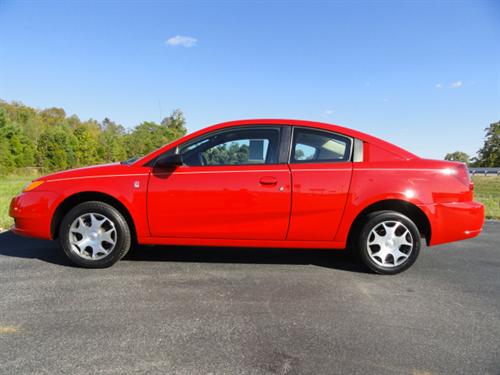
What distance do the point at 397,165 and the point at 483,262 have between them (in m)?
1.81

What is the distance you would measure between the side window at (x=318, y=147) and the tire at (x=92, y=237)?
77.4 inches

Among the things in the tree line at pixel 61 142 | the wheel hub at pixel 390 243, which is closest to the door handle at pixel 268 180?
the wheel hub at pixel 390 243

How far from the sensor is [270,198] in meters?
3.22

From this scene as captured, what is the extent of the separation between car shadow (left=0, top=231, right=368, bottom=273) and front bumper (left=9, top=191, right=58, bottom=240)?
40 cm

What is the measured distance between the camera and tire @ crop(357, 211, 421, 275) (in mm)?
3277

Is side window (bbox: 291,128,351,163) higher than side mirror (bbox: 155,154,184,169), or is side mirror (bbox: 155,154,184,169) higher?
side window (bbox: 291,128,351,163)

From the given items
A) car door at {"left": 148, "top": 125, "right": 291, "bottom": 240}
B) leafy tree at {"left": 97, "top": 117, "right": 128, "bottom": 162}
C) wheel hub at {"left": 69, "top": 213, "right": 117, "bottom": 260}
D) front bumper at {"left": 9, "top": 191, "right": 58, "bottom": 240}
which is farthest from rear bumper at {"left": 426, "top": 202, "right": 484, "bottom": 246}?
leafy tree at {"left": 97, "top": 117, "right": 128, "bottom": 162}

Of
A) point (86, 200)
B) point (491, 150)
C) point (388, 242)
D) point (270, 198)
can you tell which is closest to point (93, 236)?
point (86, 200)

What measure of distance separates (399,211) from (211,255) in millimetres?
2170

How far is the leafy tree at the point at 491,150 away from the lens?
63188 millimetres

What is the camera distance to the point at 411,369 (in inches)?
72.2

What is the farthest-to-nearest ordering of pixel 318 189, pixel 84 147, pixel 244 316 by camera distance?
pixel 84 147, pixel 318 189, pixel 244 316

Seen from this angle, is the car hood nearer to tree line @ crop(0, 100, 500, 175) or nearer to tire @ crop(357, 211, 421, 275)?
tire @ crop(357, 211, 421, 275)

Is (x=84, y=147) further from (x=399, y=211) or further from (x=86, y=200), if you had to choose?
(x=399, y=211)
